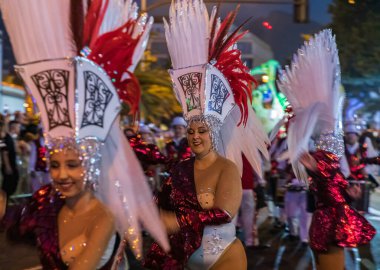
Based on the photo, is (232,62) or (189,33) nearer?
(189,33)

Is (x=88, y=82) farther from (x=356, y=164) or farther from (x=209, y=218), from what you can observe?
(x=356, y=164)

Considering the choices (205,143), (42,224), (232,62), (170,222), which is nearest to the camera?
(42,224)

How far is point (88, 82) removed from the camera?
9.58 ft

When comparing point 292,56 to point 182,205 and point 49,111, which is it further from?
point 49,111

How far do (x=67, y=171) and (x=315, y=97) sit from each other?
303cm

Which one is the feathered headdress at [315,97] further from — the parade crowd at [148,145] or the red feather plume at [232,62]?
the red feather plume at [232,62]

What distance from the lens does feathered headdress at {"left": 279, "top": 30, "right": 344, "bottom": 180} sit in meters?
5.15

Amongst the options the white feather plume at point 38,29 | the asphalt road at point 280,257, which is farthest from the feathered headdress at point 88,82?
the asphalt road at point 280,257

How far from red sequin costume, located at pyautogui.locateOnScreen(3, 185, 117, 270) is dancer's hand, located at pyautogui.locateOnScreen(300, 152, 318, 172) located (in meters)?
2.32

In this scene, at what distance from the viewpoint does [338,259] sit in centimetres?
486

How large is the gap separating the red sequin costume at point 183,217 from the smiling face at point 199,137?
14cm

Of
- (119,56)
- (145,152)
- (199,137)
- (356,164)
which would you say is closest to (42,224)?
(119,56)

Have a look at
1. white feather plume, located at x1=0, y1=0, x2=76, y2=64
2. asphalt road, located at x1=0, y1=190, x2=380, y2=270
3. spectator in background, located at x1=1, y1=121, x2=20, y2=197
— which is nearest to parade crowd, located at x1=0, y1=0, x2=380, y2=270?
white feather plume, located at x1=0, y1=0, x2=76, y2=64

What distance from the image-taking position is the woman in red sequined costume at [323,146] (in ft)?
16.0
